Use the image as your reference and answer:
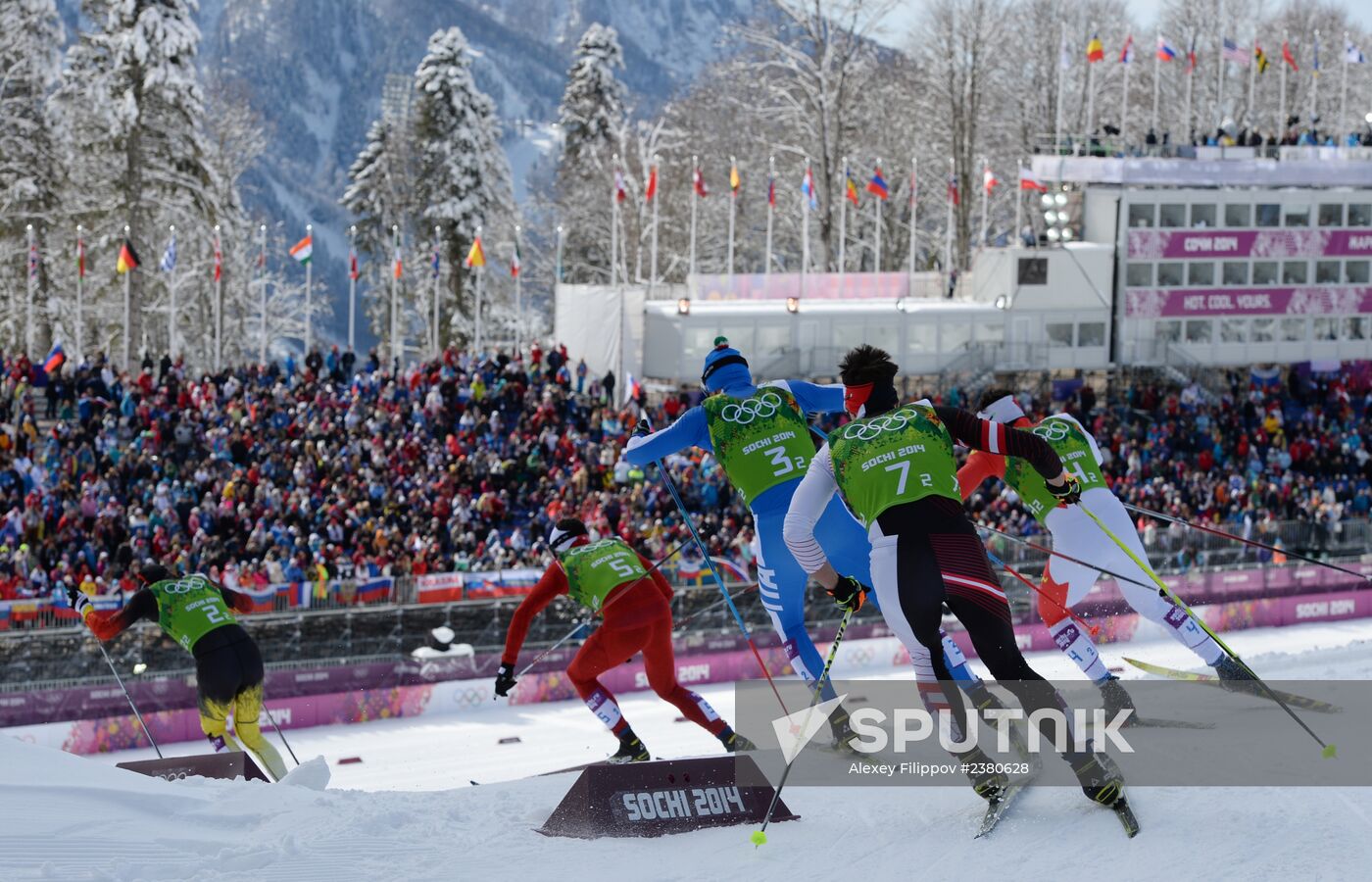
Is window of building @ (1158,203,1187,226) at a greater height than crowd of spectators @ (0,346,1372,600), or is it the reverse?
window of building @ (1158,203,1187,226)

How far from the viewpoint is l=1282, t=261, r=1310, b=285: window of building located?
35.0 meters

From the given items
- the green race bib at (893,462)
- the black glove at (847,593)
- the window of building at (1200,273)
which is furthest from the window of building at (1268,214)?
the green race bib at (893,462)

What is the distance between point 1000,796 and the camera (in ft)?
20.8

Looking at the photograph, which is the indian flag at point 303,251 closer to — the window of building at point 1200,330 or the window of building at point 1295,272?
the window of building at point 1200,330

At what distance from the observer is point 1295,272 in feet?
115

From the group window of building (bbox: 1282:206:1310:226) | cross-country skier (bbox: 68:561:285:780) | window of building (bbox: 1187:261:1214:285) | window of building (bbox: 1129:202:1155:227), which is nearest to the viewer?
cross-country skier (bbox: 68:561:285:780)

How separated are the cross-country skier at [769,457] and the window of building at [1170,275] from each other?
28.1 metres

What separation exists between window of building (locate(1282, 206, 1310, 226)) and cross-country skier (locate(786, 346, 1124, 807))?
3128cm

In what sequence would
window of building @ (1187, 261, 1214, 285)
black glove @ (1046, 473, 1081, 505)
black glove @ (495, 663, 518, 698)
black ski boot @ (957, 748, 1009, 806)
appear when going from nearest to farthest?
black ski boot @ (957, 748, 1009, 806) → black glove @ (1046, 473, 1081, 505) → black glove @ (495, 663, 518, 698) → window of building @ (1187, 261, 1214, 285)

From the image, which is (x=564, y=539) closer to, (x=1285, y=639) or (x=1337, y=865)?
(x=1337, y=865)

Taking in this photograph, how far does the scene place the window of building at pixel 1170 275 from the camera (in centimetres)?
3412

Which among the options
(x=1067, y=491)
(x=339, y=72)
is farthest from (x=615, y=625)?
(x=339, y=72)

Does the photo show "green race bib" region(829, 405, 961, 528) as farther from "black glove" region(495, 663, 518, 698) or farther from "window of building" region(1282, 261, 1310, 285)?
"window of building" region(1282, 261, 1310, 285)

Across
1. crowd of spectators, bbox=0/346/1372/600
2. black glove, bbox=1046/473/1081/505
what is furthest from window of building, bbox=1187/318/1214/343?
black glove, bbox=1046/473/1081/505
